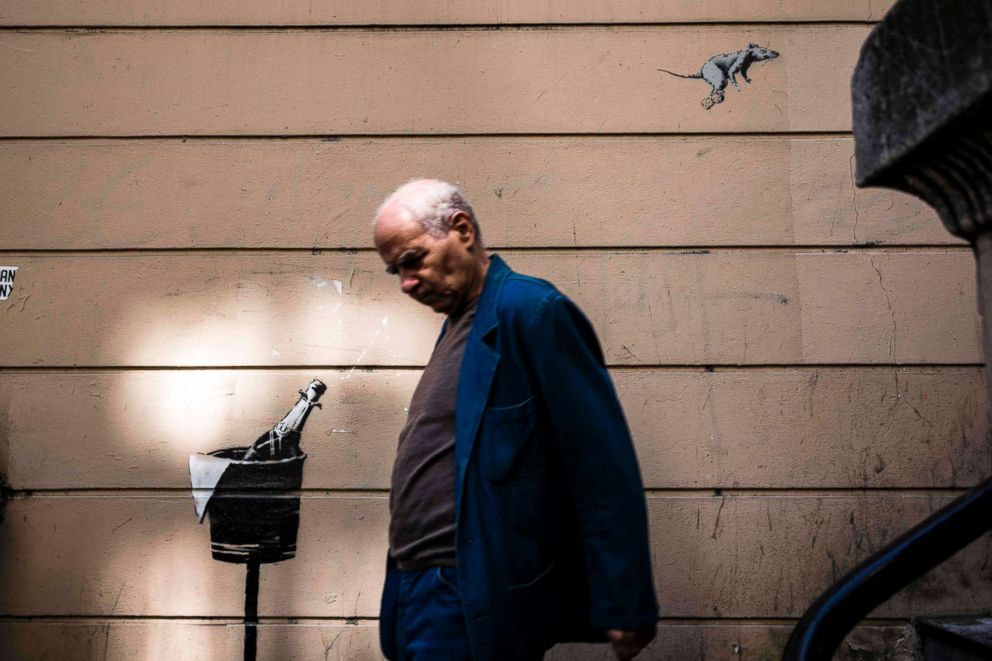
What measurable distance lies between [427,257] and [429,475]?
1.54 feet

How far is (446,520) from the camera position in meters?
1.55

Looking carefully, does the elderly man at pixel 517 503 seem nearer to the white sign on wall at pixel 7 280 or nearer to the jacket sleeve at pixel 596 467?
the jacket sleeve at pixel 596 467

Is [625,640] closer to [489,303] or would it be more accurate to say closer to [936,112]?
[489,303]

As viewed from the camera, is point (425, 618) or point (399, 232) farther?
point (399, 232)

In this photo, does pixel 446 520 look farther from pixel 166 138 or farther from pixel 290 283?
pixel 166 138

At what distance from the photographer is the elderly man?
1459mm

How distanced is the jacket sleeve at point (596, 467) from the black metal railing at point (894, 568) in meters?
0.29

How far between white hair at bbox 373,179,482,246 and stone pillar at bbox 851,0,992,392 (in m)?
0.83

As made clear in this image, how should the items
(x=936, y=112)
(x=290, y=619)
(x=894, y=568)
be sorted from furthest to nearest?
(x=290, y=619)
(x=894, y=568)
(x=936, y=112)

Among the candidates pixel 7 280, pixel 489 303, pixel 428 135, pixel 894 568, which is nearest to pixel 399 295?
pixel 428 135

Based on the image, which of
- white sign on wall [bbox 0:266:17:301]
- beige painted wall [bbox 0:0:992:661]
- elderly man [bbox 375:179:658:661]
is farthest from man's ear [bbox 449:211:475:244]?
white sign on wall [bbox 0:266:17:301]

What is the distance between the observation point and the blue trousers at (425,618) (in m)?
1.48

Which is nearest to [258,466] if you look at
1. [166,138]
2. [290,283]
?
[290,283]

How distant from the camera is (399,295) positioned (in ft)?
9.63
